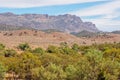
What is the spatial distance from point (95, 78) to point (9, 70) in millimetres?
37050

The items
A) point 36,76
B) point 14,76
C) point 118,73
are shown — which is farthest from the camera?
point 14,76

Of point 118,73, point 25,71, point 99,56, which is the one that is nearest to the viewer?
point 99,56

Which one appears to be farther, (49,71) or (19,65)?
(19,65)

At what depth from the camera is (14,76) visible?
79188 millimetres

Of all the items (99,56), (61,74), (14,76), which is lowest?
(14,76)

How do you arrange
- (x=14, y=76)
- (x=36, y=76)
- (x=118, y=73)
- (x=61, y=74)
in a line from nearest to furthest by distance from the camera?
(x=118, y=73)
(x=61, y=74)
(x=36, y=76)
(x=14, y=76)

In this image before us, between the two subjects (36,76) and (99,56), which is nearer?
(99,56)

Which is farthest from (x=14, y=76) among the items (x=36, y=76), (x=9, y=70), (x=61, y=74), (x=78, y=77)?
(x=78, y=77)

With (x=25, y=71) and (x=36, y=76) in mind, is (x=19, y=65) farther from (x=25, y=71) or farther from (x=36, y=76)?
(x=36, y=76)

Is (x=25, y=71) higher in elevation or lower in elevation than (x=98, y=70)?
lower

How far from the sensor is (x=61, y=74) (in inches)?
2280

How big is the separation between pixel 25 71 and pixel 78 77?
25.6m

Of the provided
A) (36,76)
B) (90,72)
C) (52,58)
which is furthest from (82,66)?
(52,58)

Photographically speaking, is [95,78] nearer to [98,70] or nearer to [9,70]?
[98,70]
